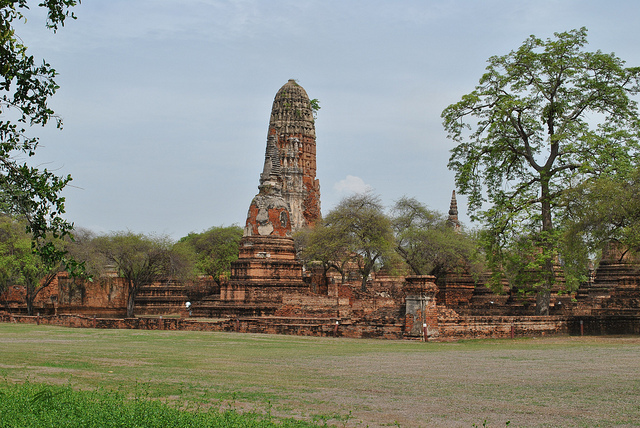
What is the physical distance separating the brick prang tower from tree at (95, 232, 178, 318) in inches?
1517

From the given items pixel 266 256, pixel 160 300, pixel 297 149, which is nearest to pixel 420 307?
pixel 266 256

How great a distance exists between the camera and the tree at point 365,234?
40.5m

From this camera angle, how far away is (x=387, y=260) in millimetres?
42219

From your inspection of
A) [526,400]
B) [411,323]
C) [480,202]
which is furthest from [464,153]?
[526,400]

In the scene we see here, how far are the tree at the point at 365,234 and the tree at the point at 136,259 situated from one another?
9264mm

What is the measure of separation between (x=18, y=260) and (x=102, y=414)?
87.8 feet

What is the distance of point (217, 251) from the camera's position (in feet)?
193

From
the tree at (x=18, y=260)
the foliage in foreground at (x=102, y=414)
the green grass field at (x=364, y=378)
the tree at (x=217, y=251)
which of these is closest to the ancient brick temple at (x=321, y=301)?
the tree at (x=18, y=260)

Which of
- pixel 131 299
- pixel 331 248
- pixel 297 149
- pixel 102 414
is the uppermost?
pixel 297 149

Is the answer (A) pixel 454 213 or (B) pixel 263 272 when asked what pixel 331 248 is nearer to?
(B) pixel 263 272

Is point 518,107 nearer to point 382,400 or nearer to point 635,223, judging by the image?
point 635,223

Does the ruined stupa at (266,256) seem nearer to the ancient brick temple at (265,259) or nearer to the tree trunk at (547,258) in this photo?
the ancient brick temple at (265,259)

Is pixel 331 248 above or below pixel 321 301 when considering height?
above

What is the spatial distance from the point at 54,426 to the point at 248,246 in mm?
27367
